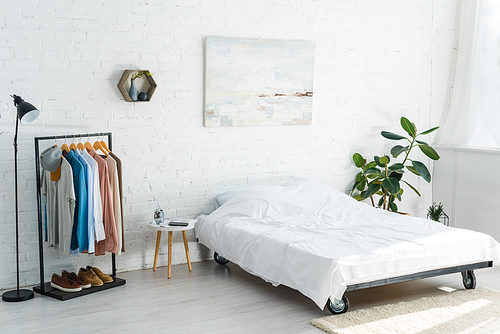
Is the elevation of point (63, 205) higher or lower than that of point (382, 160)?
lower

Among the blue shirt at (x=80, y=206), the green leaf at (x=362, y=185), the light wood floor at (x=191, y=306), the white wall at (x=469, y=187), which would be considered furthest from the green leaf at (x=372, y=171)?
the blue shirt at (x=80, y=206)

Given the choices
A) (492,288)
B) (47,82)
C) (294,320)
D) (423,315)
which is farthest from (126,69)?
(492,288)

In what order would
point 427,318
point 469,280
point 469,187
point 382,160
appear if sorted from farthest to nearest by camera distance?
point 469,187, point 382,160, point 469,280, point 427,318

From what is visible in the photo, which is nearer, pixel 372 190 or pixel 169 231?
pixel 169 231

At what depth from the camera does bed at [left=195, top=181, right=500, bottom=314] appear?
11.3 feet

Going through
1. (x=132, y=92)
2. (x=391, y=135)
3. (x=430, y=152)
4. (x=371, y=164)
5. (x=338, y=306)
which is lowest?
(x=338, y=306)

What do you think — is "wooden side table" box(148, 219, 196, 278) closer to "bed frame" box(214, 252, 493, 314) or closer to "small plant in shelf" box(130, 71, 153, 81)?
"small plant in shelf" box(130, 71, 153, 81)

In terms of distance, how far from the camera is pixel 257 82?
5074 millimetres

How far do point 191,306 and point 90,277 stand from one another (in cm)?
91

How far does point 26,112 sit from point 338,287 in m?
2.41

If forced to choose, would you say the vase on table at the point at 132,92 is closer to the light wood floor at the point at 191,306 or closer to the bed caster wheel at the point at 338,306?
the light wood floor at the point at 191,306

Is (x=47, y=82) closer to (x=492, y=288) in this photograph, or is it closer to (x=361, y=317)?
(x=361, y=317)

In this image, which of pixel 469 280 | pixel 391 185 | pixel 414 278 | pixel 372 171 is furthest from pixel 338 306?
pixel 372 171

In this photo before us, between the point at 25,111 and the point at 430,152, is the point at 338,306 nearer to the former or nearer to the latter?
the point at 25,111
